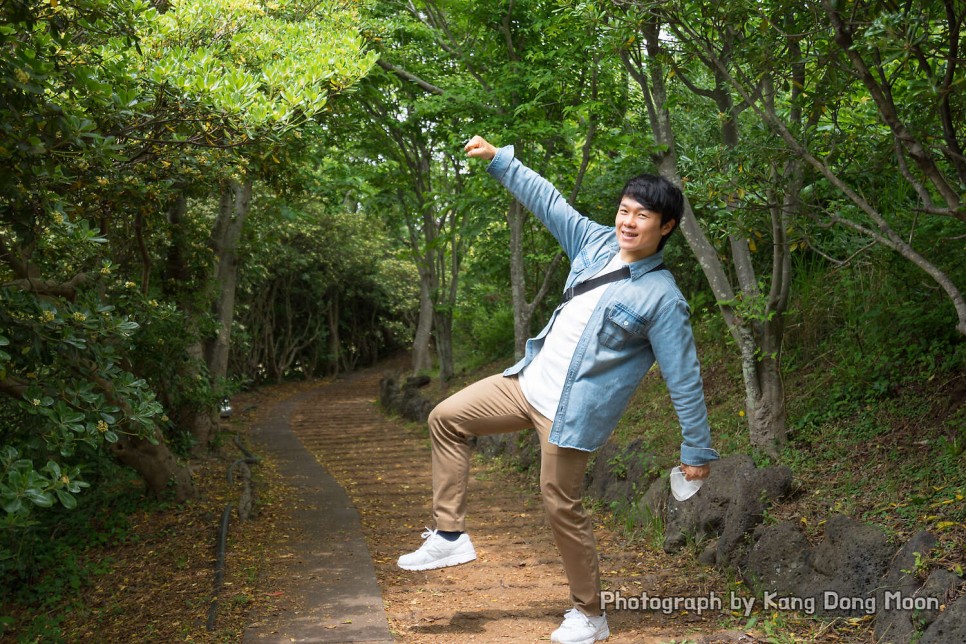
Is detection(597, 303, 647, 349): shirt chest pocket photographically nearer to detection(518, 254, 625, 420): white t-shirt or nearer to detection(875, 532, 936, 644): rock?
detection(518, 254, 625, 420): white t-shirt

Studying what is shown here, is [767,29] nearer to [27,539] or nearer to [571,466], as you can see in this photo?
[571,466]

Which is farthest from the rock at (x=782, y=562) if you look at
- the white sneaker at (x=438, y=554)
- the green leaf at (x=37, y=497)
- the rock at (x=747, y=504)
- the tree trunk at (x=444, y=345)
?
the tree trunk at (x=444, y=345)

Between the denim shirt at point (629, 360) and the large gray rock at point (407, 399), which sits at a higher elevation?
the denim shirt at point (629, 360)

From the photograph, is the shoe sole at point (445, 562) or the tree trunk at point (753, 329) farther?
the tree trunk at point (753, 329)

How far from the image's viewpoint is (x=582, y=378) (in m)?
3.46

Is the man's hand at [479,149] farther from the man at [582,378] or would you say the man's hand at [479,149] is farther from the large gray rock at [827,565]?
the large gray rock at [827,565]

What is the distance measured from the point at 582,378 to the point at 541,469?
0.45m

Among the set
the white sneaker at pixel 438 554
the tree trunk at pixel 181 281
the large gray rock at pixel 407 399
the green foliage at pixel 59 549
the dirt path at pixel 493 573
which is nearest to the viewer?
the white sneaker at pixel 438 554

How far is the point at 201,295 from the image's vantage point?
9445mm

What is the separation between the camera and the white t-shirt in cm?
352

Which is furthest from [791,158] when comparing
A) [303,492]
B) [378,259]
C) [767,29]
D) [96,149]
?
[378,259]

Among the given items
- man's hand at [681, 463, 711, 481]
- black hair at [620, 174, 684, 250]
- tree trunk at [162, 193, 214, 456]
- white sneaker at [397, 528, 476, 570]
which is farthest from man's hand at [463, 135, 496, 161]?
tree trunk at [162, 193, 214, 456]

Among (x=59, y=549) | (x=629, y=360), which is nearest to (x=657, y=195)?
(x=629, y=360)

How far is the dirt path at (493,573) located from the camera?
4191mm
